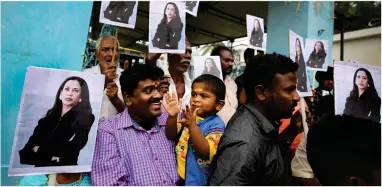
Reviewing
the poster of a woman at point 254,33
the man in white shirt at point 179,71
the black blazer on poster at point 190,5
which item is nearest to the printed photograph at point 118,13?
the man in white shirt at point 179,71

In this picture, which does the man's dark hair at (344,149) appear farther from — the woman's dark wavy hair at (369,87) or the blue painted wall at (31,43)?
the blue painted wall at (31,43)

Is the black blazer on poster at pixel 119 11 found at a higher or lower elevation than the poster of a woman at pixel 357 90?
higher

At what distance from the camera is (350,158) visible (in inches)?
38.0

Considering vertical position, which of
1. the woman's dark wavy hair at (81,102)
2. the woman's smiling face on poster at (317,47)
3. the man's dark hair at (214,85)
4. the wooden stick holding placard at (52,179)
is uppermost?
the woman's smiling face on poster at (317,47)

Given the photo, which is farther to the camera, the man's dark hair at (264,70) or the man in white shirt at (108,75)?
the man in white shirt at (108,75)

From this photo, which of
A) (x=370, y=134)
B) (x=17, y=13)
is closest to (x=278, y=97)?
(x=370, y=134)

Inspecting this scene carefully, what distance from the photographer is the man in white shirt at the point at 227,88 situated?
7.05 ft

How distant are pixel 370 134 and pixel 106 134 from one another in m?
1.06

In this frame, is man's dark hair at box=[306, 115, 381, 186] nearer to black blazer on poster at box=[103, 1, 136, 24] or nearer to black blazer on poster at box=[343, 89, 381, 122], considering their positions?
black blazer on poster at box=[343, 89, 381, 122]

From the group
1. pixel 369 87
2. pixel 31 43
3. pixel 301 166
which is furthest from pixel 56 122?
pixel 369 87

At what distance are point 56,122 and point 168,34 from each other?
981 millimetres

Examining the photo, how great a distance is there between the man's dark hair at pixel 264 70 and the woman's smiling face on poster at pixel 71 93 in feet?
2.35

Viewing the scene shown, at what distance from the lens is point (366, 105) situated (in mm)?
2045

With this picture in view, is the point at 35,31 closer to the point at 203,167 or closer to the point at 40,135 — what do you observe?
the point at 40,135
